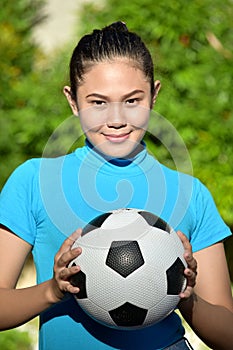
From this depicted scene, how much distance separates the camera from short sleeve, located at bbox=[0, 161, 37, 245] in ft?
10.9

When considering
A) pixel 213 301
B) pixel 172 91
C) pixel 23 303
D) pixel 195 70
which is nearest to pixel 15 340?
pixel 172 91

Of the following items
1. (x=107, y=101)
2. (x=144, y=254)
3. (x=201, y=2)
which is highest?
(x=107, y=101)

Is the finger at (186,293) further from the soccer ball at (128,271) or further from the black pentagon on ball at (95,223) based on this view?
the black pentagon on ball at (95,223)

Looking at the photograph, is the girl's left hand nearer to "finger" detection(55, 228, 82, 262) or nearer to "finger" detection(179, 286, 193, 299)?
"finger" detection(179, 286, 193, 299)

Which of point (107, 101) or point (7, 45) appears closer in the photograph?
point (107, 101)

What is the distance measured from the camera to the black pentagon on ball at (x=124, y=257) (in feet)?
10.1

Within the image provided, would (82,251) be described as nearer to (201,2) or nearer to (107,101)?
(107,101)

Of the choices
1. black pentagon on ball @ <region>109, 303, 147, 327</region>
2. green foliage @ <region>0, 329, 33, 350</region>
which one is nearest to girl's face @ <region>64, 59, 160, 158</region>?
black pentagon on ball @ <region>109, 303, 147, 327</region>

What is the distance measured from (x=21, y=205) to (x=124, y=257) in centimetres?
48

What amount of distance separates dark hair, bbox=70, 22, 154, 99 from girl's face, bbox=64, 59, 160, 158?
35 millimetres

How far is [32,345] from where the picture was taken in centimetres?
657

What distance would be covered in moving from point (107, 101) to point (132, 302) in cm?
74

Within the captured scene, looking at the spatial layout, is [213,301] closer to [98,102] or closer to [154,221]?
[154,221]

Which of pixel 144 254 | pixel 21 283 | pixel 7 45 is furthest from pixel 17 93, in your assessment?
pixel 144 254
